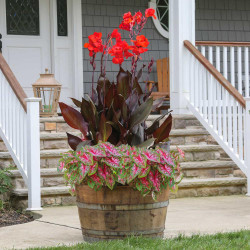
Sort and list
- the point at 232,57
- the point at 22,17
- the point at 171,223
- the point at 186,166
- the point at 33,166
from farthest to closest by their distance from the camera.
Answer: the point at 22,17 → the point at 232,57 → the point at 186,166 → the point at 33,166 → the point at 171,223

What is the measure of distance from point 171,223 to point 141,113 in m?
→ 1.38

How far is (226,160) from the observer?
807 cm

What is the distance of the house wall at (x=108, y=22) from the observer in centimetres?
997

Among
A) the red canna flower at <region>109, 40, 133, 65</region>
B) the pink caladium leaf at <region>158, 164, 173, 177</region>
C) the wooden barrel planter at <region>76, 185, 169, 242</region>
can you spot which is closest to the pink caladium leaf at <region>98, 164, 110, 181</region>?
the wooden barrel planter at <region>76, 185, 169, 242</region>

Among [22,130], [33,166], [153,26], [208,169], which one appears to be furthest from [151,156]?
[153,26]

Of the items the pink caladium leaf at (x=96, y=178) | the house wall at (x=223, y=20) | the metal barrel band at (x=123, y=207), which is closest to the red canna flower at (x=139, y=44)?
the pink caladium leaf at (x=96, y=178)

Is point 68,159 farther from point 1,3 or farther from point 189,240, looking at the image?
point 1,3

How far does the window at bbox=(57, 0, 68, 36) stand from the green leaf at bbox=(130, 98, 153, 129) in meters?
5.50

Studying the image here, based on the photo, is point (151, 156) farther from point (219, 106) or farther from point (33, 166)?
point (219, 106)

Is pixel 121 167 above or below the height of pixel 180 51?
below

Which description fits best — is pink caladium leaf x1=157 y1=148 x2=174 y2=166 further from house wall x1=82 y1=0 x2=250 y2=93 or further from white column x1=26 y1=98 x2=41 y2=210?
house wall x1=82 y1=0 x2=250 y2=93

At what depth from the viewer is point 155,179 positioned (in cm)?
445

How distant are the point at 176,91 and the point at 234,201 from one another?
2.36 meters

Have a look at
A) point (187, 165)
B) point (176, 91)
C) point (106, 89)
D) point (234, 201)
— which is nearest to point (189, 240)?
point (106, 89)
